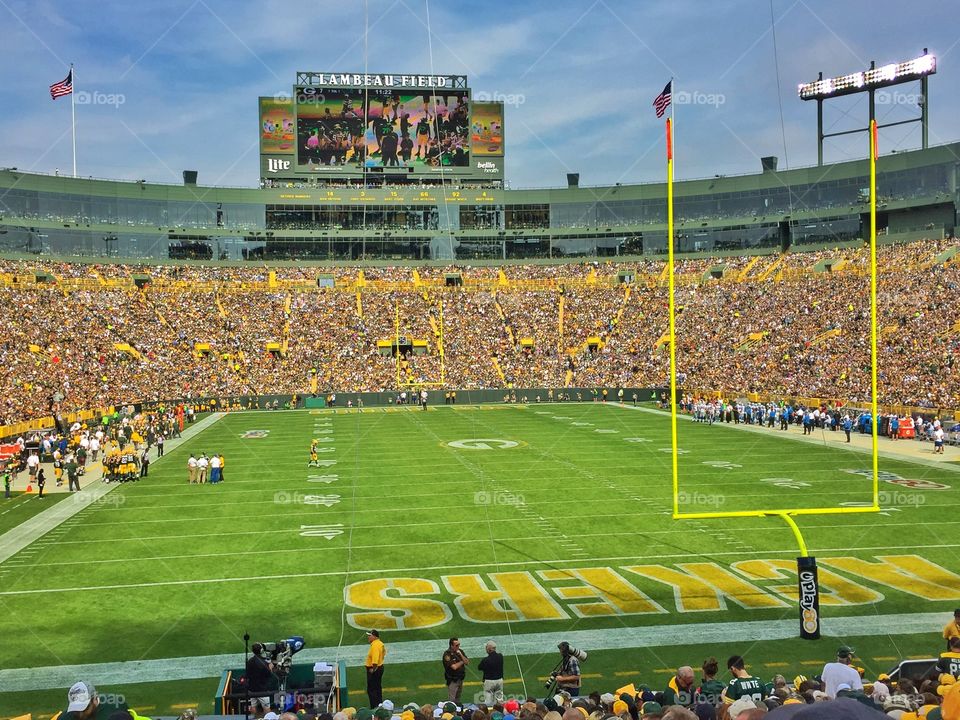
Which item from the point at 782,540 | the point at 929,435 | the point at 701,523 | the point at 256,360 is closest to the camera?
the point at 782,540

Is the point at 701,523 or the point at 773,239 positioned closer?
the point at 701,523

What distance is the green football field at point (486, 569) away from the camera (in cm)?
1058

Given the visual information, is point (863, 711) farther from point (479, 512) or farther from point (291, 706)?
point (479, 512)

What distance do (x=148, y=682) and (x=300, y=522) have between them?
28.3 feet

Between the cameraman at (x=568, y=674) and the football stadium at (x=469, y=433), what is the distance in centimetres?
11

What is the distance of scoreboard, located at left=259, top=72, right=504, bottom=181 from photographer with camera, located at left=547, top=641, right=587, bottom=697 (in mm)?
59602

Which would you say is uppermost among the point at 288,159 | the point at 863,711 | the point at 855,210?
the point at 288,159

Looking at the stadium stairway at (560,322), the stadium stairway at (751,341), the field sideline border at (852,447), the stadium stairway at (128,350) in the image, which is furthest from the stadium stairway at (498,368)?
the stadium stairway at (128,350)

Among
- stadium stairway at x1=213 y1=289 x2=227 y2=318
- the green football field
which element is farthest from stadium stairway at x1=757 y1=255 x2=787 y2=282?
stadium stairway at x1=213 y1=289 x2=227 y2=318

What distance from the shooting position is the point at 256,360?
178 ft

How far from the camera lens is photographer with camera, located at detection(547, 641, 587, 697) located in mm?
8578

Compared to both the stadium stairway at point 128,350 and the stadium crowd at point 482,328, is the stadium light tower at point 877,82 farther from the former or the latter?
the stadium stairway at point 128,350

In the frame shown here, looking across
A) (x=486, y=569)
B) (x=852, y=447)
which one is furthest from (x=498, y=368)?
(x=486, y=569)

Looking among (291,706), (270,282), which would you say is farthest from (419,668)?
(270,282)
